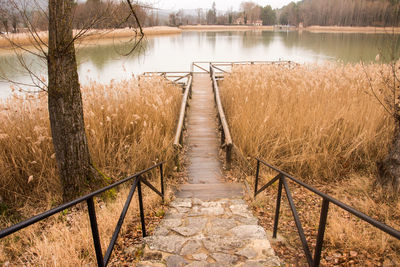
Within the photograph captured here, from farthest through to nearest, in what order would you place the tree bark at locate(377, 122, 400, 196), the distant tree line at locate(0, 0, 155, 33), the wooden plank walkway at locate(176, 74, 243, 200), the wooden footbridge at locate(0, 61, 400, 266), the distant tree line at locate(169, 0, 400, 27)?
the distant tree line at locate(169, 0, 400, 27)
the wooden plank walkway at locate(176, 74, 243, 200)
the tree bark at locate(377, 122, 400, 196)
the distant tree line at locate(0, 0, 155, 33)
the wooden footbridge at locate(0, 61, 400, 266)

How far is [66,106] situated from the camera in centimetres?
365

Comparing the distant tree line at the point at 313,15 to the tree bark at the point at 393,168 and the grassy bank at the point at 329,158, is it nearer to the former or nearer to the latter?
the grassy bank at the point at 329,158

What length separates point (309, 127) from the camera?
572 cm

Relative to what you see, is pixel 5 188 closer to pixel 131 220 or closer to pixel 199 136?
pixel 131 220

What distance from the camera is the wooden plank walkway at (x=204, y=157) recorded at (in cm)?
468

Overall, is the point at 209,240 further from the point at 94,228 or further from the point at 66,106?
the point at 66,106

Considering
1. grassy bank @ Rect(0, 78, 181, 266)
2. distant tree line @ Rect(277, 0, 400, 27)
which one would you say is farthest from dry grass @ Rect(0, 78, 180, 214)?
distant tree line @ Rect(277, 0, 400, 27)

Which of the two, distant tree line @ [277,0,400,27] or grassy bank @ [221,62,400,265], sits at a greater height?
distant tree line @ [277,0,400,27]

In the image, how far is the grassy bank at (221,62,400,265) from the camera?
284cm

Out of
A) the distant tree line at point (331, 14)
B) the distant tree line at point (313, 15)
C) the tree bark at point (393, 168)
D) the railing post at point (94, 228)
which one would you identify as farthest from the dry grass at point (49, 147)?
the distant tree line at point (331, 14)

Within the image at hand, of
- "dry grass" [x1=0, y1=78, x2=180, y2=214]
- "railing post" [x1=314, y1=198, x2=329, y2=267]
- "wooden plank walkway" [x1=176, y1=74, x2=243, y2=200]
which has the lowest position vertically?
"wooden plank walkway" [x1=176, y1=74, x2=243, y2=200]

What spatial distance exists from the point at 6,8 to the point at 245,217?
373 cm

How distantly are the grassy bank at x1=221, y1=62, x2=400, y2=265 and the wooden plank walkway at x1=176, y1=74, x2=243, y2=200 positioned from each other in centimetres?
57

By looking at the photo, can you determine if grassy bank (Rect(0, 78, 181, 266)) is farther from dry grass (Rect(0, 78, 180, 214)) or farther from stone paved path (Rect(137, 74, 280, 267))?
stone paved path (Rect(137, 74, 280, 267))
